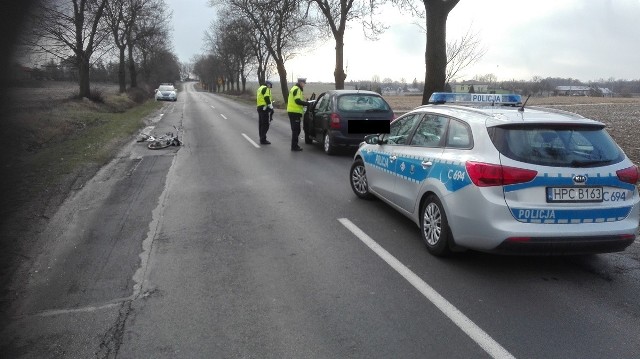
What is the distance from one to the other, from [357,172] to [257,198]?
62.5 inches

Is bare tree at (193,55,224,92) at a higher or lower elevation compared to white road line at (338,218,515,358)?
higher

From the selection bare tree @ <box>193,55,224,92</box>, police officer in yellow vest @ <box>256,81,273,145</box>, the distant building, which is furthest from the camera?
bare tree @ <box>193,55,224,92</box>

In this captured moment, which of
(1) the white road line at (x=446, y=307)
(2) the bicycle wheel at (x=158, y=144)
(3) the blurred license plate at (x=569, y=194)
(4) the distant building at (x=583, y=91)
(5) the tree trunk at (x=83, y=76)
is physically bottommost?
(1) the white road line at (x=446, y=307)

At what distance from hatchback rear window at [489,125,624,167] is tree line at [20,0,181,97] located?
3855 mm

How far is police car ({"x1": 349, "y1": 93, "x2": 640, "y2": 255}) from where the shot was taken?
4.20 meters

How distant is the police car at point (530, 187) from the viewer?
420 cm

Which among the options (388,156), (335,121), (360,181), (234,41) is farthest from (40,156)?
(234,41)

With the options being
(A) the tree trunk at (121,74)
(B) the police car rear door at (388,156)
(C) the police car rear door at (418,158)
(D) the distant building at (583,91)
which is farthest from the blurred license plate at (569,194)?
(D) the distant building at (583,91)

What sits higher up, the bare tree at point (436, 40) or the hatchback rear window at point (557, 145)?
the bare tree at point (436, 40)

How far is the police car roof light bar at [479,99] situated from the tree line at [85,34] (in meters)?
4.23

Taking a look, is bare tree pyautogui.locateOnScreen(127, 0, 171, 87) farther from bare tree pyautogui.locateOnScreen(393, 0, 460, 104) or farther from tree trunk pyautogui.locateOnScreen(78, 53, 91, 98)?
bare tree pyautogui.locateOnScreen(393, 0, 460, 104)

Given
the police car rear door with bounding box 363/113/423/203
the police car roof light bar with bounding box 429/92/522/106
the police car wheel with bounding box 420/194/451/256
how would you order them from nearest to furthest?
1. the police car wheel with bounding box 420/194/451/256
2. the police car roof light bar with bounding box 429/92/522/106
3. the police car rear door with bounding box 363/113/423/203

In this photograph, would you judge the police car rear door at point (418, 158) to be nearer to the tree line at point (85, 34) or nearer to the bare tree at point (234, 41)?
the tree line at point (85, 34)

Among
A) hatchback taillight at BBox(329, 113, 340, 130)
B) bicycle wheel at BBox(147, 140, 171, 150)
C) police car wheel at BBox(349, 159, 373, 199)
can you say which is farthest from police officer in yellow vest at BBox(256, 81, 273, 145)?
police car wheel at BBox(349, 159, 373, 199)
